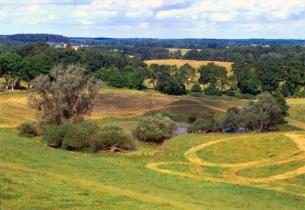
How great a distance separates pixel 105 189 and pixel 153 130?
4766 cm

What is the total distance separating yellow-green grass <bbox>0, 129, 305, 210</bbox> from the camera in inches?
893

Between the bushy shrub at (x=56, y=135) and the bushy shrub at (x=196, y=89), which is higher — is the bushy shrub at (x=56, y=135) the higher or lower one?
the higher one

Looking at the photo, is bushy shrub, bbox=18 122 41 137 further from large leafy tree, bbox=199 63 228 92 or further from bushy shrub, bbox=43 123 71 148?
large leafy tree, bbox=199 63 228 92

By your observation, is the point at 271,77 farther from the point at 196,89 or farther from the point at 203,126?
the point at 203,126

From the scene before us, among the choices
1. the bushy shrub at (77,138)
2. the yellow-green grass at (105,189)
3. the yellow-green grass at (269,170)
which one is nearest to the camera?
the yellow-green grass at (105,189)

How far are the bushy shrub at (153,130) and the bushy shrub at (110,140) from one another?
10626mm

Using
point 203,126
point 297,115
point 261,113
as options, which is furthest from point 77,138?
point 297,115

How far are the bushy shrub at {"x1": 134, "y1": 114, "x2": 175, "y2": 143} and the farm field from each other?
2.75 m

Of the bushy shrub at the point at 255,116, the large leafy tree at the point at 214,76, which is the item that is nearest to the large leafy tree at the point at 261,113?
the bushy shrub at the point at 255,116

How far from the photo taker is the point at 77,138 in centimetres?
6650

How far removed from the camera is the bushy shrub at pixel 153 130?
7881 cm

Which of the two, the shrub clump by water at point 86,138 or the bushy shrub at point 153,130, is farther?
the bushy shrub at point 153,130

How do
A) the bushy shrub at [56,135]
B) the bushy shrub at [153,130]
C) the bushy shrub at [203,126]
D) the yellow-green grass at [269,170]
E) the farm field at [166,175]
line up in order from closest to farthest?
1. the farm field at [166,175]
2. the yellow-green grass at [269,170]
3. the bushy shrub at [56,135]
4. the bushy shrub at [153,130]
5. the bushy shrub at [203,126]

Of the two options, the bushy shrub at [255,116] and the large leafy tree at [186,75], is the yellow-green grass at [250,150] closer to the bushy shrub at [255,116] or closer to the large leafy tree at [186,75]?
the bushy shrub at [255,116]
